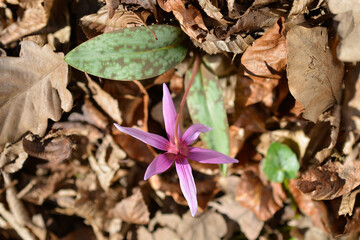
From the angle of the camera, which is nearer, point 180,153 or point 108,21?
point 180,153

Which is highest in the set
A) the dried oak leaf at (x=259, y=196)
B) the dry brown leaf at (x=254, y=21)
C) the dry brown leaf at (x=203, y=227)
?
the dry brown leaf at (x=254, y=21)

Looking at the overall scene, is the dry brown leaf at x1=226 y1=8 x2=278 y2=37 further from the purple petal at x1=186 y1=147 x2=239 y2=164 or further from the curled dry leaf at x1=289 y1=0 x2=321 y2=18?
the purple petal at x1=186 y1=147 x2=239 y2=164

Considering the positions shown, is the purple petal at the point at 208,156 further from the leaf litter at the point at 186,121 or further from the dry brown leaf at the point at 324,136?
the dry brown leaf at the point at 324,136

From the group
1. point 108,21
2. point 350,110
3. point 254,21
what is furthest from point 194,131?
point 350,110

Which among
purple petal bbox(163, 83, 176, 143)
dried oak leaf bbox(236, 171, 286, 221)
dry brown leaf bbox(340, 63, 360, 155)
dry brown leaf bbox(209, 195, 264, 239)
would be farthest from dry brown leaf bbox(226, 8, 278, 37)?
dry brown leaf bbox(209, 195, 264, 239)

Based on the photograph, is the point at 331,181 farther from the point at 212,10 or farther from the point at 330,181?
the point at 212,10

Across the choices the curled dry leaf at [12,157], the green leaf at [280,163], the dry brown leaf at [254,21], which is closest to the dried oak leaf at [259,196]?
the green leaf at [280,163]

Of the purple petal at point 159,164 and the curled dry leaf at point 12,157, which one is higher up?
the purple petal at point 159,164
